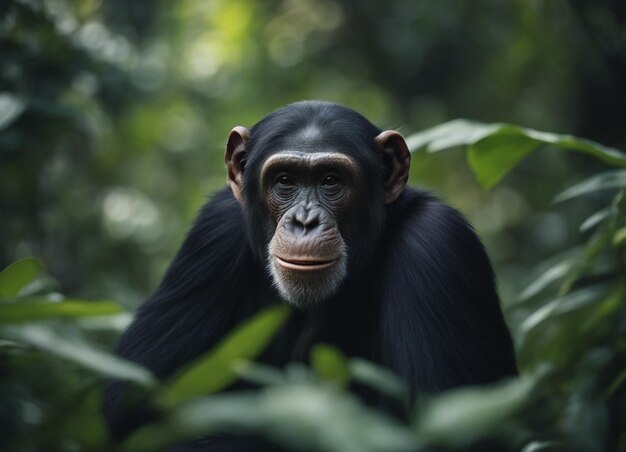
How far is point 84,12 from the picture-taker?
10.2 m

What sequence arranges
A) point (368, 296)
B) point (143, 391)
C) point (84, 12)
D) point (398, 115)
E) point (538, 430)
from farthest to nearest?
1. point (398, 115)
2. point (84, 12)
3. point (368, 296)
4. point (538, 430)
5. point (143, 391)

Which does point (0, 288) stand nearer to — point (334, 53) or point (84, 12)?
point (84, 12)

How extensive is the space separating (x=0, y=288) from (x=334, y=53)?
10301 mm

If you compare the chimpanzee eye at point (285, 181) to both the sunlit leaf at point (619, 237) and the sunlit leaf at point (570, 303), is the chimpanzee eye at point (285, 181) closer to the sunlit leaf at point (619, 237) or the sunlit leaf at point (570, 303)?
the sunlit leaf at point (570, 303)

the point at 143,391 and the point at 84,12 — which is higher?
the point at 84,12

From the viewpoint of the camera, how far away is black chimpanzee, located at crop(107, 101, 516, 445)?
13.5 ft

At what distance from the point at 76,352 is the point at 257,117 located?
406 inches

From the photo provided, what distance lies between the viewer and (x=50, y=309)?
1866mm

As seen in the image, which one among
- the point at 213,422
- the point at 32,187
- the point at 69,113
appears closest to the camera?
the point at 213,422

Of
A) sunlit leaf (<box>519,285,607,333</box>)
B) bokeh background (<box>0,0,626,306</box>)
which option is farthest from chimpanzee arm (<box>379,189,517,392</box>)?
bokeh background (<box>0,0,626,306</box>)

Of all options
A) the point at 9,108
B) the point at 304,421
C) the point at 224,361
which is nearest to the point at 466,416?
the point at 304,421

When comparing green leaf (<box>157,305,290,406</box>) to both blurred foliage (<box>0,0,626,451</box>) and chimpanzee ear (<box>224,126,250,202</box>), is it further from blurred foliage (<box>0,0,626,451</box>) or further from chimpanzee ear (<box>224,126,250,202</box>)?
chimpanzee ear (<box>224,126,250,202</box>)

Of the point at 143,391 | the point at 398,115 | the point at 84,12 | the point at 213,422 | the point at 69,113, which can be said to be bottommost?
the point at 213,422

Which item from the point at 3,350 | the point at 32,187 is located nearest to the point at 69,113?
the point at 32,187
